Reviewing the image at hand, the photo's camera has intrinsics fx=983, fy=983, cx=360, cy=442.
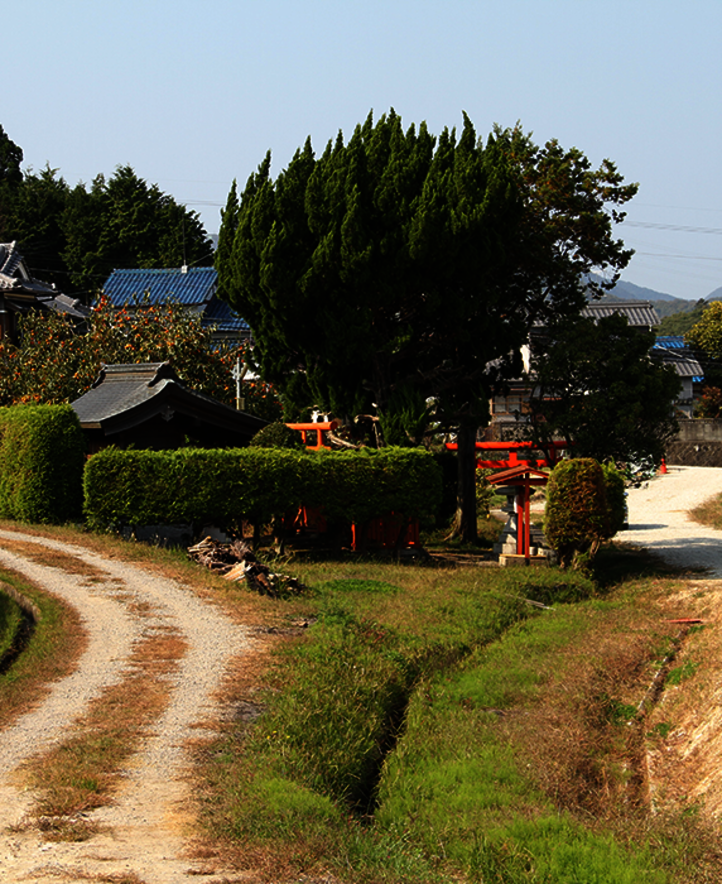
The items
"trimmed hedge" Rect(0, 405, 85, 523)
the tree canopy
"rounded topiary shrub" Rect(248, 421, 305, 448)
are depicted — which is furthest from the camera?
the tree canopy

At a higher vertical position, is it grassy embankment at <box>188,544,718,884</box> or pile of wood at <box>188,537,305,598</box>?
pile of wood at <box>188,537,305,598</box>

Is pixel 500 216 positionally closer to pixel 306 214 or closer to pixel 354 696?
pixel 306 214

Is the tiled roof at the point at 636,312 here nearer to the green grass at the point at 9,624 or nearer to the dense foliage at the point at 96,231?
the dense foliage at the point at 96,231

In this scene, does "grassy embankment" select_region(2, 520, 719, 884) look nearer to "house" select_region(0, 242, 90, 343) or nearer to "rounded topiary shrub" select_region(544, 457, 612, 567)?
"rounded topiary shrub" select_region(544, 457, 612, 567)

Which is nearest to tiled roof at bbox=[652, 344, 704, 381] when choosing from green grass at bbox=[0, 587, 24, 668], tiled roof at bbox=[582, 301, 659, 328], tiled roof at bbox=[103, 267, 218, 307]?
tiled roof at bbox=[582, 301, 659, 328]

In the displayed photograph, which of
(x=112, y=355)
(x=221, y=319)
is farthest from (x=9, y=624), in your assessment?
(x=221, y=319)

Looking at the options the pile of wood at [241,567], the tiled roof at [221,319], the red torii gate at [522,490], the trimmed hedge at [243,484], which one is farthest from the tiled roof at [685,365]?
the pile of wood at [241,567]

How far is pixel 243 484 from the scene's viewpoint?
20531 millimetres

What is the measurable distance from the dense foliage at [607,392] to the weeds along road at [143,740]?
37.9ft

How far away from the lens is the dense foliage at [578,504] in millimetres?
21203

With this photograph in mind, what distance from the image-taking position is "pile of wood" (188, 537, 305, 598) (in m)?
16.7

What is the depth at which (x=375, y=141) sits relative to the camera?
78.7 ft

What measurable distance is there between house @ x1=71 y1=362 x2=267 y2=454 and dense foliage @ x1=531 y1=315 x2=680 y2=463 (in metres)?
7.70

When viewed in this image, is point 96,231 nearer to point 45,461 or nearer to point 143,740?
point 45,461
